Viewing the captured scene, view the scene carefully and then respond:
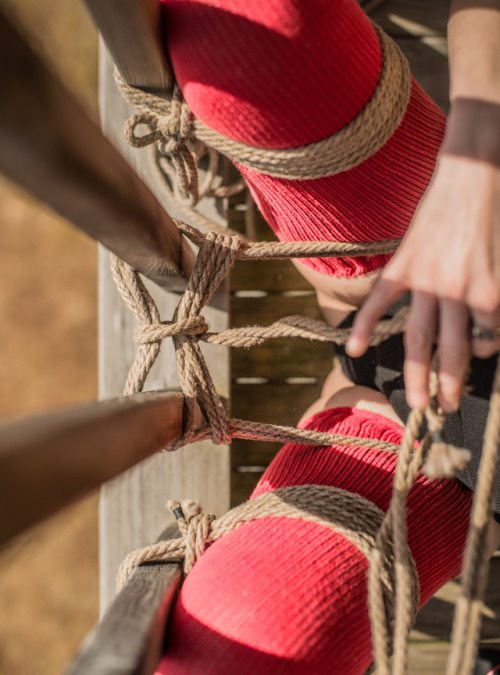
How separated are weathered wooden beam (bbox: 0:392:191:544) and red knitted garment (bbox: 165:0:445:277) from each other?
0.80ft

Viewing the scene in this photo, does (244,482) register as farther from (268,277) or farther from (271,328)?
(271,328)

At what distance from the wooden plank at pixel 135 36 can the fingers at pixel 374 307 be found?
26 centimetres

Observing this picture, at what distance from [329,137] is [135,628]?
1.33 ft

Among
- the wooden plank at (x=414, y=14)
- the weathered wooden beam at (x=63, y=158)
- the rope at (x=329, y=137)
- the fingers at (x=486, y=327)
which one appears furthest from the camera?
the wooden plank at (x=414, y=14)

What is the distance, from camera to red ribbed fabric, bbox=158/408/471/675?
1.40ft

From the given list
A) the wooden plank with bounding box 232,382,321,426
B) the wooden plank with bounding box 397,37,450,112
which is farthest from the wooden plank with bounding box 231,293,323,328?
the wooden plank with bounding box 397,37,450,112

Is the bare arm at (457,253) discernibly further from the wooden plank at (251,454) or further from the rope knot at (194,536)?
the wooden plank at (251,454)

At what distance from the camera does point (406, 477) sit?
1.20ft

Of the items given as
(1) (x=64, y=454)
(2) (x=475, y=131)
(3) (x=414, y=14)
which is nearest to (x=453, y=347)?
(2) (x=475, y=131)

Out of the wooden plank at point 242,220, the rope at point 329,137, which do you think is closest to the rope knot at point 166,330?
the rope at point 329,137

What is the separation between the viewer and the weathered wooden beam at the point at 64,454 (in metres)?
0.23

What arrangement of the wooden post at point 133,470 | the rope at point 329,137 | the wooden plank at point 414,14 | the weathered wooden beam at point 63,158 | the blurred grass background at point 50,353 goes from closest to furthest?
the weathered wooden beam at point 63,158 < the rope at point 329,137 < the wooden post at point 133,470 < the wooden plank at point 414,14 < the blurred grass background at point 50,353

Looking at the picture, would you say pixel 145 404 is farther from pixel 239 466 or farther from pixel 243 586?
pixel 239 466

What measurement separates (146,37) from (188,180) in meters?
0.19
